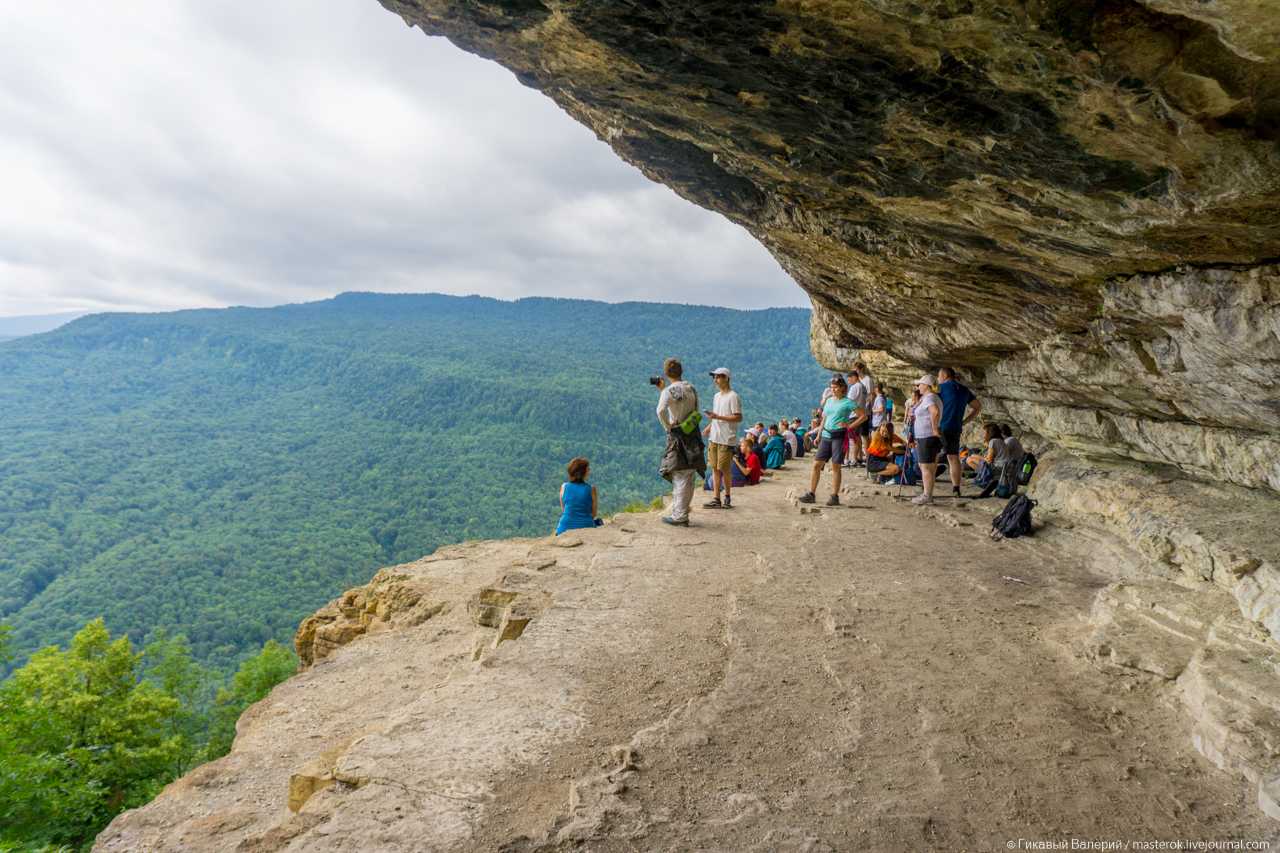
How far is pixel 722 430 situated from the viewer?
1047 centimetres

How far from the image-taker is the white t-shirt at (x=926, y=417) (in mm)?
10461

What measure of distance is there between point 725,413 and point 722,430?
14.5 inches

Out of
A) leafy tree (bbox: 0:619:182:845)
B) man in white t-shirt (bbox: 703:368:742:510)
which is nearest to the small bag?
man in white t-shirt (bbox: 703:368:742:510)

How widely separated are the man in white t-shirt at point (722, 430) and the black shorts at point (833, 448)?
141 cm

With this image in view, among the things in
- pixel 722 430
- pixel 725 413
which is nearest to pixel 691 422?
pixel 725 413

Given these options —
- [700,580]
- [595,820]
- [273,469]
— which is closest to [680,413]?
[700,580]

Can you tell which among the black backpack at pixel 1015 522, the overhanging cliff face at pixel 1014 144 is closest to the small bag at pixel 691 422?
the overhanging cliff face at pixel 1014 144

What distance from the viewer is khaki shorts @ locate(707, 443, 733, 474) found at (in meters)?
10.7

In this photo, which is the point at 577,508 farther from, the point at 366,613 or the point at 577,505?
the point at 366,613

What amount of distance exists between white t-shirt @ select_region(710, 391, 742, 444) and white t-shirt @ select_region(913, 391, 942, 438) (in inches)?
110

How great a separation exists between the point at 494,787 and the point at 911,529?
23.8 ft

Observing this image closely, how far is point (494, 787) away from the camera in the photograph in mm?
3730

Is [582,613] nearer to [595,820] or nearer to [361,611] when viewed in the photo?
[595,820]

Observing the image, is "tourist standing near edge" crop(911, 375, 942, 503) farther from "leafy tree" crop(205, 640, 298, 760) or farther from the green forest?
"leafy tree" crop(205, 640, 298, 760)
